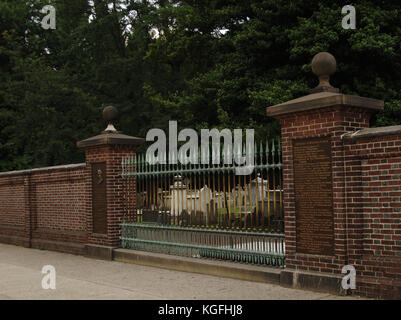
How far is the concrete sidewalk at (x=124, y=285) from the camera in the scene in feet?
21.7

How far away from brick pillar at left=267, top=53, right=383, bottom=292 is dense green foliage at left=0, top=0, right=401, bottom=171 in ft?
30.0

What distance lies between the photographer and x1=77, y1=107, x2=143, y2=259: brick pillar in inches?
408

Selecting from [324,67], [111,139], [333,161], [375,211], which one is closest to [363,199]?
[375,211]

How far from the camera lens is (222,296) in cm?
652

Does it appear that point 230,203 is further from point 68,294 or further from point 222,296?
point 68,294

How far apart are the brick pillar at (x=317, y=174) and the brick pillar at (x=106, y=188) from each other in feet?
14.3

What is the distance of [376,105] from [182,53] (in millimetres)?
16596

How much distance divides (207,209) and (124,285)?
1862 millimetres

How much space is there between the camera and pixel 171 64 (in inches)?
1107

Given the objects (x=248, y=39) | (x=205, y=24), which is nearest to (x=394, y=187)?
(x=248, y=39)


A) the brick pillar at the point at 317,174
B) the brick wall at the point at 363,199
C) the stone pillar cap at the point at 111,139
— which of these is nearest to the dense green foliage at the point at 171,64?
the stone pillar cap at the point at 111,139

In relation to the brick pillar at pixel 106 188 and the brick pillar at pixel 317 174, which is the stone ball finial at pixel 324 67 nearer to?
the brick pillar at pixel 317 174

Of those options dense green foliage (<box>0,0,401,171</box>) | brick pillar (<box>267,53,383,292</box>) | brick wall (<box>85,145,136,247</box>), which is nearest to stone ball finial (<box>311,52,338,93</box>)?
brick pillar (<box>267,53,383,292</box>)

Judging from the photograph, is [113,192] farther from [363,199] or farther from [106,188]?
[363,199]
